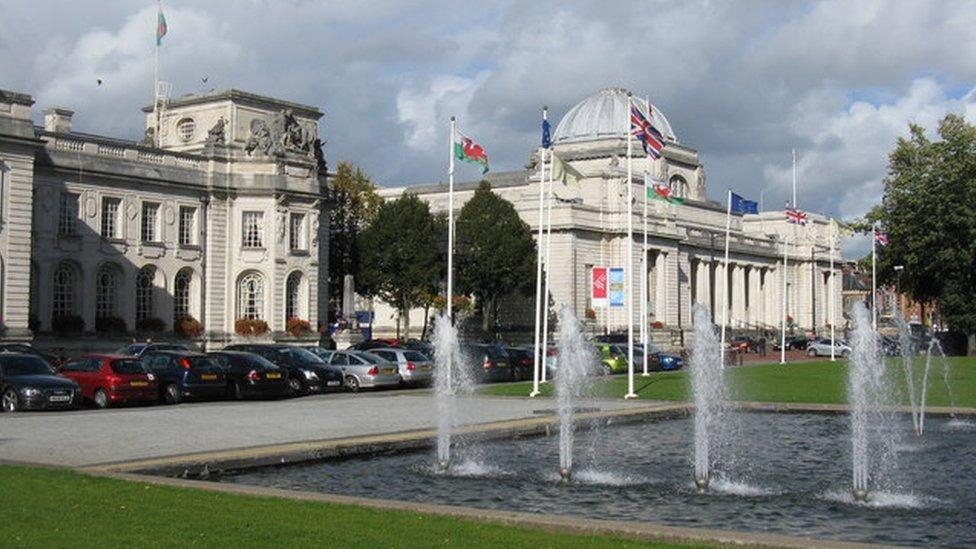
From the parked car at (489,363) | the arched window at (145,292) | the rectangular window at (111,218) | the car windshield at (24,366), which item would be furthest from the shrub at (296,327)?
the car windshield at (24,366)

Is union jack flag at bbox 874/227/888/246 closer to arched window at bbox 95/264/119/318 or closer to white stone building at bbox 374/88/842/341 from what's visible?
white stone building at bbox 374/88/842/341

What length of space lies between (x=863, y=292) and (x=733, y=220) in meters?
18.5

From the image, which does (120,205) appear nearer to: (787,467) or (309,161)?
(309,161)

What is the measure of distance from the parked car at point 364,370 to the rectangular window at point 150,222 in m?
24.9

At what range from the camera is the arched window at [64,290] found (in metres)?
61.7

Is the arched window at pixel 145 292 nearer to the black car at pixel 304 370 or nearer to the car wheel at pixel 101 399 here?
the black car at pixel 304 370

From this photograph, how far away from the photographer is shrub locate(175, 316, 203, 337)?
66938 mm

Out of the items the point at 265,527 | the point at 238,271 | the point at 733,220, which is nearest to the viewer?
the point at 265,527

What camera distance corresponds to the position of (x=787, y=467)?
21.4m

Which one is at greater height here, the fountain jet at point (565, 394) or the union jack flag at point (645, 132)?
the union jack flag at point (645, 132)

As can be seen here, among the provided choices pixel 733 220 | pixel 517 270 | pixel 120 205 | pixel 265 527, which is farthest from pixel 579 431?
pixel 733 220

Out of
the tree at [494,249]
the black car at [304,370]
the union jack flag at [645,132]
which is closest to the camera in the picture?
the union jack flag at [645,132]

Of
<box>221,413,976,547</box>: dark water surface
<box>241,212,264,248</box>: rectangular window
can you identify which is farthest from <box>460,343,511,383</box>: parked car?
<box>221,413,976,547</box>: dark water surface

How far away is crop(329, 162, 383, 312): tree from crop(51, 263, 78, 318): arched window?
24.2 m
